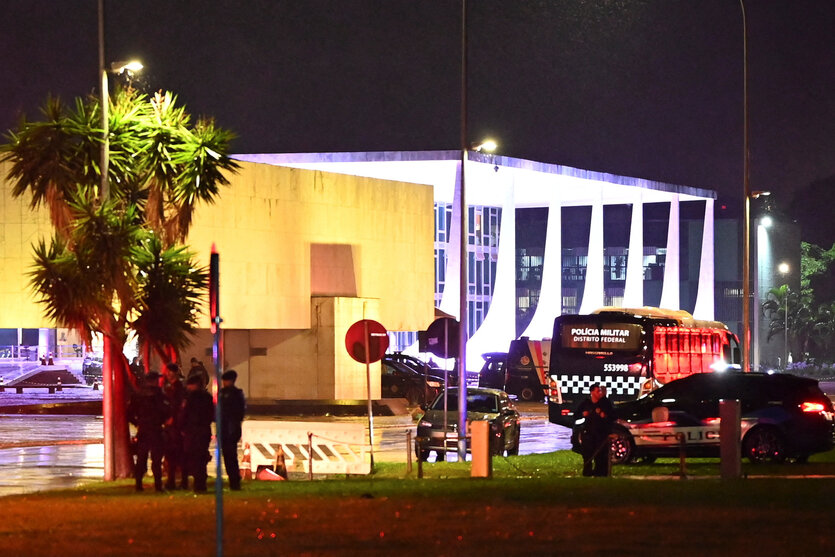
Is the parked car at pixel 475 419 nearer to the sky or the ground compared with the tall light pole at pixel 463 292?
nearer to the ground

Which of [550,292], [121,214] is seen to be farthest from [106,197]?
[550,292]

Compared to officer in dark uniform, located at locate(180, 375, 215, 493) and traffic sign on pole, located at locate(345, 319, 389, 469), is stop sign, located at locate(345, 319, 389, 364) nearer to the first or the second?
traffic sign on pole, located at locate(345, 319, 389, 469)

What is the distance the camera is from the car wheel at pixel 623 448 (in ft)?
81.6

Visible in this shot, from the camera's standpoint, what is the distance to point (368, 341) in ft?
78.6

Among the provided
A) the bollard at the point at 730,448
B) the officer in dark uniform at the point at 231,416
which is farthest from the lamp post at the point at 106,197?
the bollard at the point at 730,448

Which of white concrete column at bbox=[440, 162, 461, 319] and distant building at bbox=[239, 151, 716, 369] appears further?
distant building at bbox=[239, 151, 716, 369]

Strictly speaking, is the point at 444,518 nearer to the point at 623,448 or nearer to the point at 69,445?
the point at 623,448

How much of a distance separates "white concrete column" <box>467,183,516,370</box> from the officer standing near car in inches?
1889

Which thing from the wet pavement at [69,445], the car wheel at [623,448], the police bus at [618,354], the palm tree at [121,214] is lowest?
the wet pavement at [69,445]

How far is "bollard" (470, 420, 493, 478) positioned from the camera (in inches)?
818

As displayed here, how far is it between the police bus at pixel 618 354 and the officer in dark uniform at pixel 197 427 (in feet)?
56.2

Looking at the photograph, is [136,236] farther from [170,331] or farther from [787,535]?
[787,535]

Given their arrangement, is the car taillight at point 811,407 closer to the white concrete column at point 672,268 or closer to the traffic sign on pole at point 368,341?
the traffic sign on pole at point 368,341

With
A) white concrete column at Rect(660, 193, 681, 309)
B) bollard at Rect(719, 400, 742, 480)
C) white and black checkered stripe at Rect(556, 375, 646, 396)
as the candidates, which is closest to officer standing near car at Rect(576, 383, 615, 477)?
bollard at Rect(719, 400, 742, 480)
